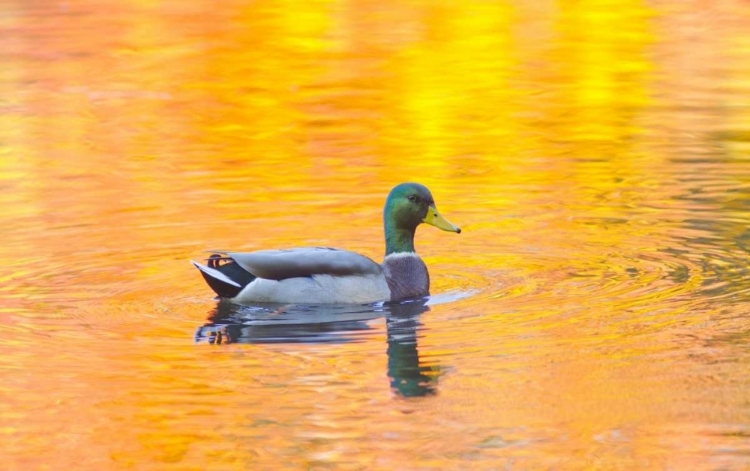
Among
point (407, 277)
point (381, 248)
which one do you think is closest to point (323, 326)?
point (407, 277)

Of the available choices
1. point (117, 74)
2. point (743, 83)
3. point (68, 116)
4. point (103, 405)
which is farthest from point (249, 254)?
point (117, 74)

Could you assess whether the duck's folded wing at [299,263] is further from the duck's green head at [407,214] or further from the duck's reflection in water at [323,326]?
the duck's green head at [407,214]

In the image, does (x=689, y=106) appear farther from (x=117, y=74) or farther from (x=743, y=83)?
(x=117, y=74)

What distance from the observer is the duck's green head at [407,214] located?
11.4 m

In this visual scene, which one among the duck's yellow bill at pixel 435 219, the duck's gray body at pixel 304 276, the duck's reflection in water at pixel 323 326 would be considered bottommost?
the duck's reflection in water at pixel 323 326

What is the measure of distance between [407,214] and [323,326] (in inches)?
61.8

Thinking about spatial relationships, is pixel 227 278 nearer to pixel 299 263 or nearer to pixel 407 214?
pixel 299 263

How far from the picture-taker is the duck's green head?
37.3 ft

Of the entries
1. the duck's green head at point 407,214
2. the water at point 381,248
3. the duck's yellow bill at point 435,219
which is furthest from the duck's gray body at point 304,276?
the duck's yellow bill at point 435,219

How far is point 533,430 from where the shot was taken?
7.75 meters

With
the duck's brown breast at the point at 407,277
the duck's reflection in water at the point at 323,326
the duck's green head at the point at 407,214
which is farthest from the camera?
the duck's green head at the point at 407,214

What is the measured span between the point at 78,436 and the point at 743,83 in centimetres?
1348

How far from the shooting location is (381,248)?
12.4m

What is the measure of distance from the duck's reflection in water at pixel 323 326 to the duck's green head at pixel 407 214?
664 mm
